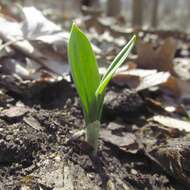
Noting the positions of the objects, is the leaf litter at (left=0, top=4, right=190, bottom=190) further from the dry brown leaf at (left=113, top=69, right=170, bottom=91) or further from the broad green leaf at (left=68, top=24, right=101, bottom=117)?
the broad green leaf at (left=68, top=24, right=101, bottom=117)

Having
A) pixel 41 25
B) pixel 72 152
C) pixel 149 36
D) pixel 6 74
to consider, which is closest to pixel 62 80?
pixel 6 74

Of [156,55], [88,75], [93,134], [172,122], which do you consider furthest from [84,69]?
[156,55]

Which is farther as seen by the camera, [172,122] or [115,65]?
[172,122]

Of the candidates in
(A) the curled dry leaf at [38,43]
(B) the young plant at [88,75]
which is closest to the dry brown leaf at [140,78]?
(A) the curled dry leaf at [38,43]

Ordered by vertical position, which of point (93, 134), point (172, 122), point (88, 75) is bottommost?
point (172, 122)

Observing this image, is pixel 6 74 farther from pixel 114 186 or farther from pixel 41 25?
pixel 114 186

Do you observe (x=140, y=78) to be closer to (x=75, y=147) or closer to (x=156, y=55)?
(x=156, y=55)
